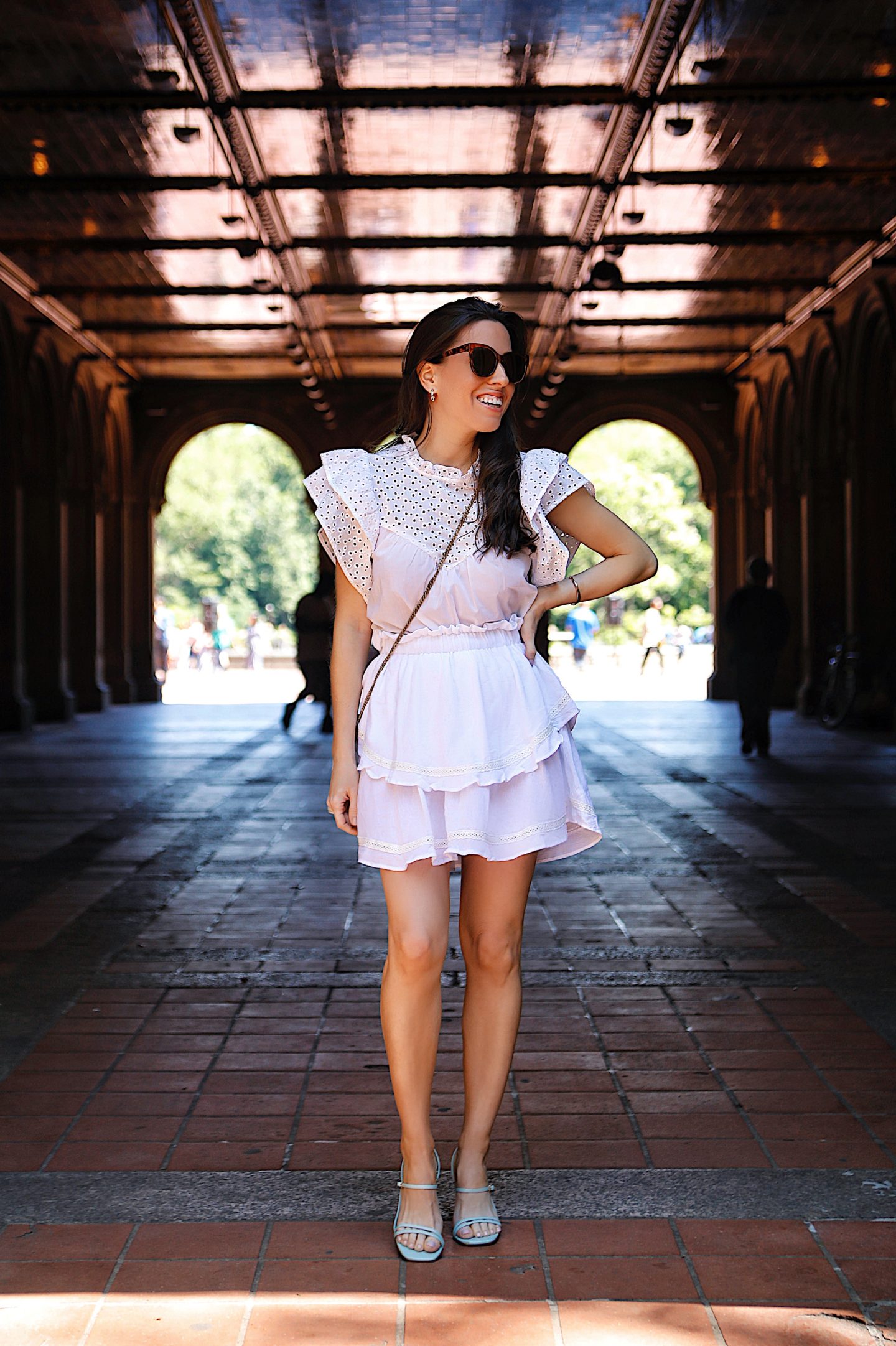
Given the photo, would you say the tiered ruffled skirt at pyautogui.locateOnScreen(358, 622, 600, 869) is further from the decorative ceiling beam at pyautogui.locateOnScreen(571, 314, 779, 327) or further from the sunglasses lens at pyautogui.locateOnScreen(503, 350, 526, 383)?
the decorative ceiling beam at pyautogui.locateOnScreen(571, 314, 779, 327)

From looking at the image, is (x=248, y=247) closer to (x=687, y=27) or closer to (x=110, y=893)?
(x=687, y=27)

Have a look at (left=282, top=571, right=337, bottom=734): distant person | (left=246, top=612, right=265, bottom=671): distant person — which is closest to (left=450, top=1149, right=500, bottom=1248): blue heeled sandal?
(left=282, top=571, right=337, bottom=734): distant person

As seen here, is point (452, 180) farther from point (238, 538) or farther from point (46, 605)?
point (238, 538)

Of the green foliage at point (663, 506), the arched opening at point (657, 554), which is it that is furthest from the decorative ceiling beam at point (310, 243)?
the green foliage at point (663, 506)

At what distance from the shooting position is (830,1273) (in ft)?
8.86

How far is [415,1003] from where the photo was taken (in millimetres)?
2922

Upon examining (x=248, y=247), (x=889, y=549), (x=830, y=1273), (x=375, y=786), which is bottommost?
(x=830, y=1273)

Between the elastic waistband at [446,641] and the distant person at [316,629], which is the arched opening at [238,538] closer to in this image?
the distant person at [316,629]

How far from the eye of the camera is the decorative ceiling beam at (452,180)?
1327 cm

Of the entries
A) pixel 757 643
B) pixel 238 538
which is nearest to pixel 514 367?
pixel 757 643

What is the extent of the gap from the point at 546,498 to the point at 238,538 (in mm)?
55365

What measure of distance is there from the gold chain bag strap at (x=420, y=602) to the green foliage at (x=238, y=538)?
173ft

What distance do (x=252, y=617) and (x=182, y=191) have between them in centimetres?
2521

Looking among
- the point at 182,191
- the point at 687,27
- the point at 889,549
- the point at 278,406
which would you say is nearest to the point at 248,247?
the point at 182,191
